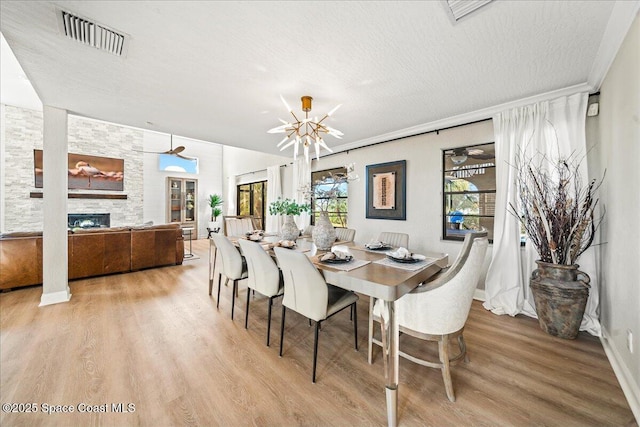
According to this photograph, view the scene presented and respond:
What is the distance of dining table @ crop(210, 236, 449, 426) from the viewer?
138 centimetres

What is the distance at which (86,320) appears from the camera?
8.48 feet

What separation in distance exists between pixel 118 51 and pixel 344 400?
308 cm

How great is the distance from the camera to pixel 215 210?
29.0ft

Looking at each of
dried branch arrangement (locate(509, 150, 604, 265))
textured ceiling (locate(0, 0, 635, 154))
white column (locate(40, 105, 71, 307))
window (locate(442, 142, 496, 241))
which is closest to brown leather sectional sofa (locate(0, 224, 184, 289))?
white column (locate(40, 105, 71, 307))

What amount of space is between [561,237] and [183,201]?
9.33 metres

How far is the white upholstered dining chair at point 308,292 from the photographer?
1721 millimetres

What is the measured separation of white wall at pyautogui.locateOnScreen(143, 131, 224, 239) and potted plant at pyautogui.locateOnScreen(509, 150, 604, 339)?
8.98 meters

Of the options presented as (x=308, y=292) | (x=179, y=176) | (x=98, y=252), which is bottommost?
(x=98, y=252)

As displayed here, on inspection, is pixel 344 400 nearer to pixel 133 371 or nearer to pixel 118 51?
pixel 133 371

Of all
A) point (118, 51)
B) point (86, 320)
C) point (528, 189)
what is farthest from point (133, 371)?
point (528, 189)

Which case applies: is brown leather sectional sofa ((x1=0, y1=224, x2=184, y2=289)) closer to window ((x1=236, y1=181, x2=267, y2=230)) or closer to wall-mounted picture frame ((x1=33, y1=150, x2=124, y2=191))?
window ((x1=236, y1=181, x2=267, y2=230))

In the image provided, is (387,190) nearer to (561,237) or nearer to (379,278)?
(561,237)

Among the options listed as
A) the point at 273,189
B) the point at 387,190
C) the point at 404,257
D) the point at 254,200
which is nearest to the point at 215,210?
the point at 254,200

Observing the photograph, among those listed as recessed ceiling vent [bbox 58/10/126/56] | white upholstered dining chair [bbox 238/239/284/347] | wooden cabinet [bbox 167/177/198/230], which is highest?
recessed ceiling vent [bbox 58/10/126/56]
